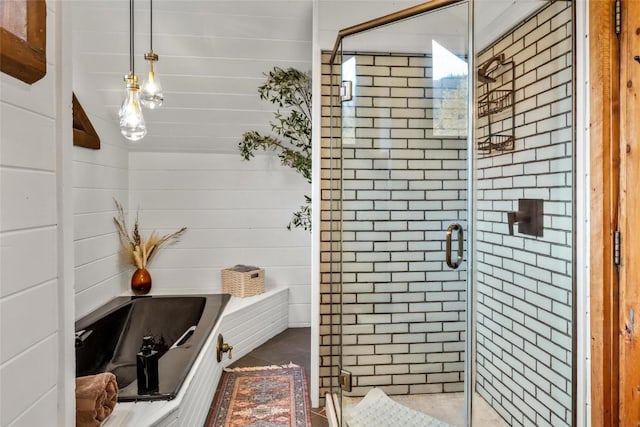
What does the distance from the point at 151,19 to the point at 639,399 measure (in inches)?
108

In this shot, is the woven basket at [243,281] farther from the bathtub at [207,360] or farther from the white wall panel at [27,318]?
the white wall panel at [27,318]

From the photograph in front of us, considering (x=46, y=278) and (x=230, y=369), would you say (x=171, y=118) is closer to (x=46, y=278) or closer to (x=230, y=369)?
(x=230, y=369)

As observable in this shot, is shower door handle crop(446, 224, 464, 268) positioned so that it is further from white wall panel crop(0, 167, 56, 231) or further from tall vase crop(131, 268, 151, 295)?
tall vase crop(131, 268, 151, 295)

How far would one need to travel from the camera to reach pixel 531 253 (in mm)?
1844

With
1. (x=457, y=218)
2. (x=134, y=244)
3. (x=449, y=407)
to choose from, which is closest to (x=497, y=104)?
(x=457, y=218)

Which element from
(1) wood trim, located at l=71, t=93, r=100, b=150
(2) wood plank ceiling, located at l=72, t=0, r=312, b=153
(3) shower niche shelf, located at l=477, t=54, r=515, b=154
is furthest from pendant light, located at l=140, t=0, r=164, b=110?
(3) shower niche shelf, located at l=477, t=54, r=515, b=154

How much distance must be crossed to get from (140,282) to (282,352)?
49.9 inches

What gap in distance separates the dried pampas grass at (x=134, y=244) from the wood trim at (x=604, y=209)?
3035mm

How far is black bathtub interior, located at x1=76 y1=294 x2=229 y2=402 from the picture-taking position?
1.81 m

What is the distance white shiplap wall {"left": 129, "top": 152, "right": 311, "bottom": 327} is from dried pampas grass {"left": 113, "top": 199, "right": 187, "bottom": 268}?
0.34ft

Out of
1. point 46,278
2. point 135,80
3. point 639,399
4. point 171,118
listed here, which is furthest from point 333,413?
point 171,118

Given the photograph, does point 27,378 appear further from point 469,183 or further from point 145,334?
point 145,334

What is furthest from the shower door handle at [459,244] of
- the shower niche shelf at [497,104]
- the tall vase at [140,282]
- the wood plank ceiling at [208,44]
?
the tall vase at [140,282]

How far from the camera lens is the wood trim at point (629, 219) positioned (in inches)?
47.8
